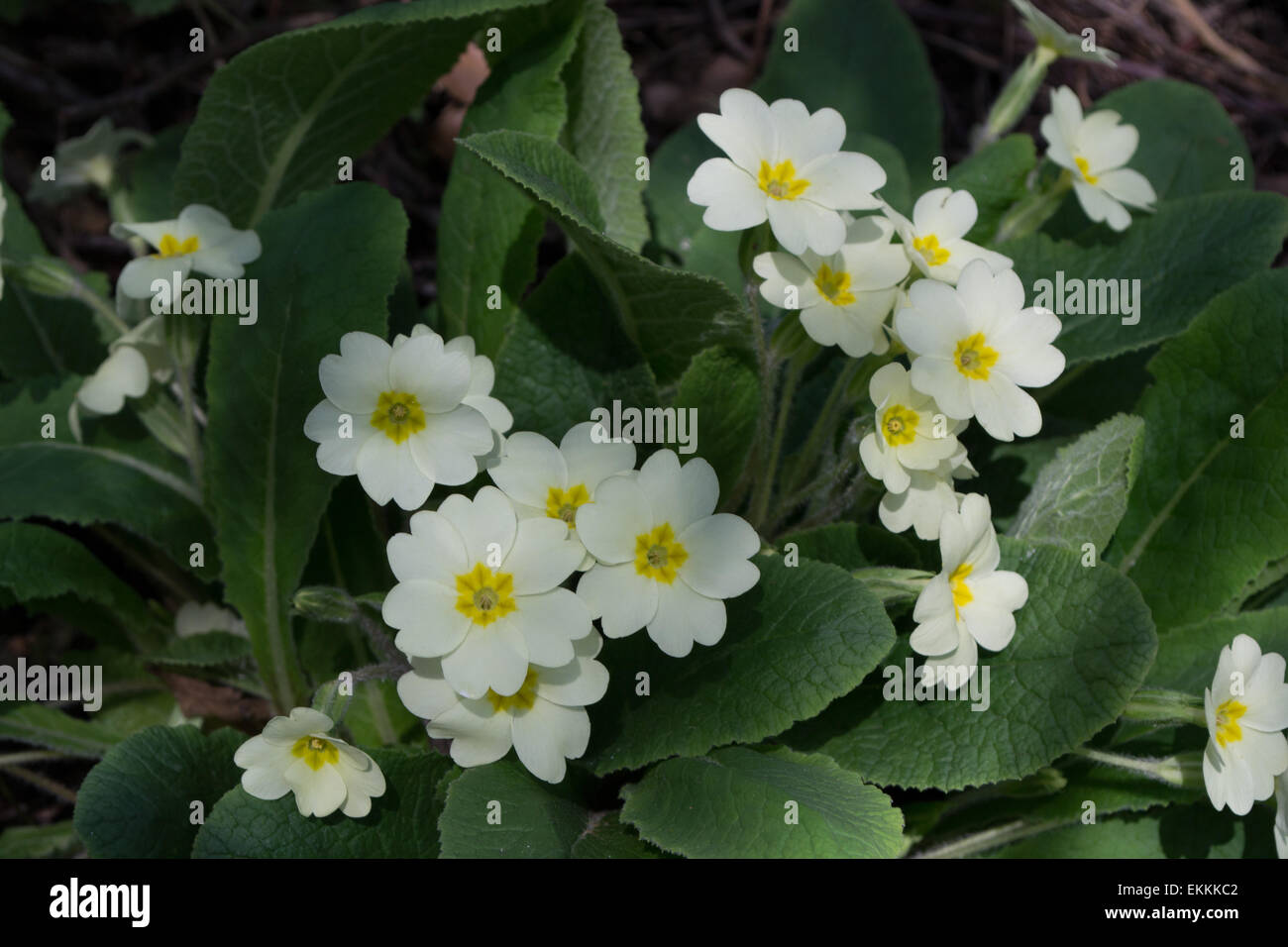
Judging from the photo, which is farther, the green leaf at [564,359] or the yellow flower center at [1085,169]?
the yellow flower center at [1085,169]

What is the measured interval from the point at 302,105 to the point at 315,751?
1807mm

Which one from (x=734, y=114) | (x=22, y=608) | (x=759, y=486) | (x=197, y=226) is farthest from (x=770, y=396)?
(x=22, y=608)

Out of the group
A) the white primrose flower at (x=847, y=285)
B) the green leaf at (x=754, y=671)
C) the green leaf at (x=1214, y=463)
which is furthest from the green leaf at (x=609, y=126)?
the green leaf at (x=1214, y=463)

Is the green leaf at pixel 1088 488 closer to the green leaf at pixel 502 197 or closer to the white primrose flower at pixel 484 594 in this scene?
the white primrose flower at pixel 484 594

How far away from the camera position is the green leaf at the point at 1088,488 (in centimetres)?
272

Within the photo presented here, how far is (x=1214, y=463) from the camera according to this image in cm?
307

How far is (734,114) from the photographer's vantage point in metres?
2.52

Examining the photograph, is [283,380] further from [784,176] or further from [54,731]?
[784,176]

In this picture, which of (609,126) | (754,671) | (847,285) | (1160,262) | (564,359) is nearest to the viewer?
(754,671)

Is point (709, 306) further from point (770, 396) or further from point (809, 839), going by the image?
point (809, 839)

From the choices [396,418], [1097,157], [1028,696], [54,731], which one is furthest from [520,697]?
[1097,157]

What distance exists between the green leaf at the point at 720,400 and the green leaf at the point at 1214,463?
116cm

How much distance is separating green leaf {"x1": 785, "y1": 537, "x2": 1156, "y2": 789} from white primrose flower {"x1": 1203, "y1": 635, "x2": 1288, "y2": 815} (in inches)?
7.8

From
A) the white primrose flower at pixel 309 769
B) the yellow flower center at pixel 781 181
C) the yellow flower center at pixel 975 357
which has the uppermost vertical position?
the yellow flower center at pixel 781 181
